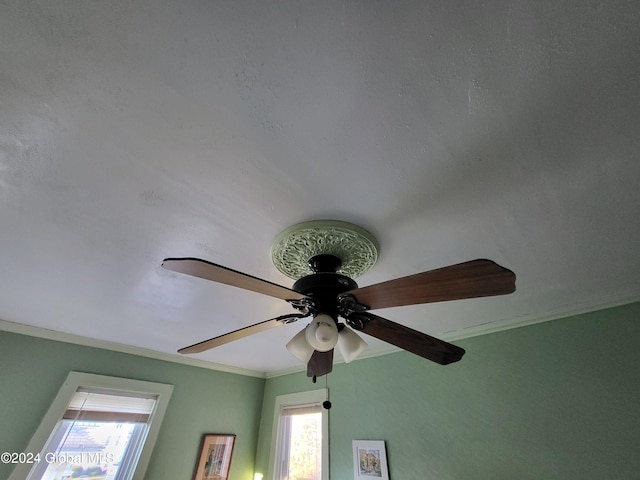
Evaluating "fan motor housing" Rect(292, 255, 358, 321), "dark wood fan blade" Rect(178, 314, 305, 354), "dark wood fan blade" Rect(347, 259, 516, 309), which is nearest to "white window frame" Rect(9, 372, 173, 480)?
"dark wood fan blade" Rect(178, 314, 305, 354)

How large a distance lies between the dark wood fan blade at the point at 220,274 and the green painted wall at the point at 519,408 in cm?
159

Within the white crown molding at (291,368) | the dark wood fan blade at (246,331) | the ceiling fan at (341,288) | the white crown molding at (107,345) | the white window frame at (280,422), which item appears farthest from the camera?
Result: the white window frame at (280,422)

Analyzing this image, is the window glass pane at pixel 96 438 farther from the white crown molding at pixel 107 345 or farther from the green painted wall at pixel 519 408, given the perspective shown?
the green painted wall at pixel 519 408

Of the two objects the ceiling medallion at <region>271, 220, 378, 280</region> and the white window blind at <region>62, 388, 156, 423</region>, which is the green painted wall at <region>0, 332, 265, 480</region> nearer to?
the white window blind at <region>62, 388, 156, 423</region>

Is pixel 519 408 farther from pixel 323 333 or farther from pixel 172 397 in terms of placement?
pixel 172 397

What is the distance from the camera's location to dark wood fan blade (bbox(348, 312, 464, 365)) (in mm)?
991

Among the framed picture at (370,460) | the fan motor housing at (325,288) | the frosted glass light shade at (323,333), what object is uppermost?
the fan motor housing at (325,288)

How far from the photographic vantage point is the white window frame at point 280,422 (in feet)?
8.03

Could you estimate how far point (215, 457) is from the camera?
2.66 meters

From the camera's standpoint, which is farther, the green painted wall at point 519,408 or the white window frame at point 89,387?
the white window frame at point 89,387

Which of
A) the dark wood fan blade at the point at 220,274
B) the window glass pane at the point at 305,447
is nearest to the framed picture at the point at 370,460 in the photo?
the window glass pane at the point at 305,447

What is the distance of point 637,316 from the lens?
4.91 feet

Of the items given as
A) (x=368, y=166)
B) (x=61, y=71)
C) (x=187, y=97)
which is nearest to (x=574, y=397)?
(x=368, y=166)

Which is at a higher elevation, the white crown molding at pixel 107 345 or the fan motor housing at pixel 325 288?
the white crown molding at pixel 107 345
